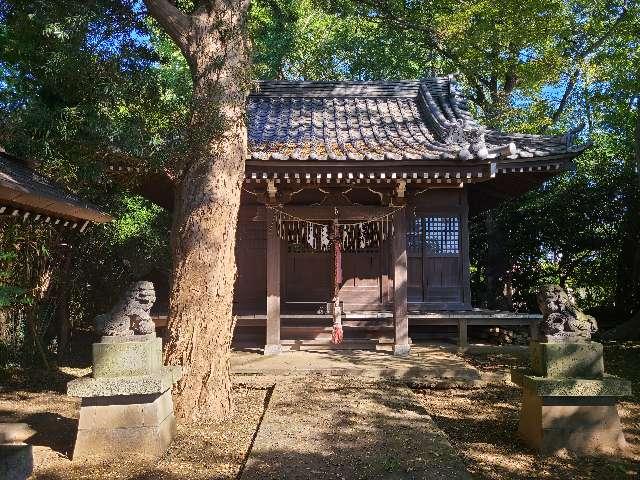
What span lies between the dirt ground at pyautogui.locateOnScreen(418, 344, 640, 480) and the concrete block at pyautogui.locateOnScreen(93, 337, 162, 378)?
3051mm

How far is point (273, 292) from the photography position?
28.9ft

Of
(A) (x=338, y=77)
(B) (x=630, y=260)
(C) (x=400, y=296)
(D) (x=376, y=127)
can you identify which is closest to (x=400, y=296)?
(C) (x=400, y=296)

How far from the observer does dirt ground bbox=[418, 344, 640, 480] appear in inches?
167

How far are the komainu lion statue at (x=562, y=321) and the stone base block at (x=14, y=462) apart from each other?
4.33 metres

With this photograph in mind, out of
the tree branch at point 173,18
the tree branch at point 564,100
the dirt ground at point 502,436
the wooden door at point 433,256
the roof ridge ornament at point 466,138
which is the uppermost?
the tree branch at point 564,100

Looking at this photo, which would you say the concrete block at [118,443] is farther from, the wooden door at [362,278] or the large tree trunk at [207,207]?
the wooden door at [362,278]

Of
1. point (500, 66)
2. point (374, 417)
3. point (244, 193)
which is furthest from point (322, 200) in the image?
point (500, 66)

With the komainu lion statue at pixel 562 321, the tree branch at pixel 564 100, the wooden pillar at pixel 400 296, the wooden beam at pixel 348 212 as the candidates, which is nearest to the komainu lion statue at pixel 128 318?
the komainu lion statue at pixel 562 321

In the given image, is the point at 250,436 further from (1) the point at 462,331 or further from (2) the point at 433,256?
(2) the point at 433,256

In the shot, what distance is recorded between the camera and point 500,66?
14.8 meters

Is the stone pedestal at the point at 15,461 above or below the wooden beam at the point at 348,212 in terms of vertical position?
below

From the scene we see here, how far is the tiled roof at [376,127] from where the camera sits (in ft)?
26.8

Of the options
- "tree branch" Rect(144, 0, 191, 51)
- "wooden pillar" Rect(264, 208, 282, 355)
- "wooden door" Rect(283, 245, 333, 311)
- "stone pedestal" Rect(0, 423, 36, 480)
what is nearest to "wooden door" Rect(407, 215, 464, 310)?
"wooden door" Rect(283, 245, 333, 311)

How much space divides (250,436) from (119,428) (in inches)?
50.5
